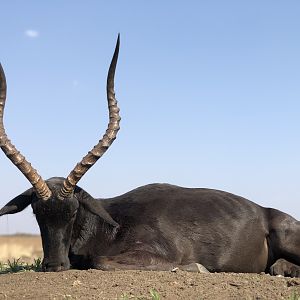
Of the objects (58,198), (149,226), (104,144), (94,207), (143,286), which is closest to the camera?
(143,286)

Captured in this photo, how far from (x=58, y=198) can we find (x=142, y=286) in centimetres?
191

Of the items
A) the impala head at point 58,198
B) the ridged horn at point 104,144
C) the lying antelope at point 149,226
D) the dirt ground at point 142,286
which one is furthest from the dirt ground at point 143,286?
the ridged horn at point 104,144

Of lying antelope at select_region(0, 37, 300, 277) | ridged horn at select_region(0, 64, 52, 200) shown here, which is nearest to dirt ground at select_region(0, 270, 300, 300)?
lying antelope at select_region(0, 37, 300, 277)

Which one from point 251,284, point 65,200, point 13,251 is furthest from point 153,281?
point 13,251

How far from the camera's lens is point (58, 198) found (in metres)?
7.63

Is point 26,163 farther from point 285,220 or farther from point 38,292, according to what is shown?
point 285,220

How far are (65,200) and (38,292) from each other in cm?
170

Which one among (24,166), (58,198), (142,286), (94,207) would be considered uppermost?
(24,166)

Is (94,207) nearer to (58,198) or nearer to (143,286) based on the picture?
(58,198)

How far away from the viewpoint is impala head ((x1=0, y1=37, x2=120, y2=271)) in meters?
7.52

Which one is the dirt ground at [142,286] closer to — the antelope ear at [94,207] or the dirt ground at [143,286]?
the dirt ground at [143,286]

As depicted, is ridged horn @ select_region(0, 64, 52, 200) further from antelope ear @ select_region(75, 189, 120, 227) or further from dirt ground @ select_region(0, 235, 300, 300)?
dirt ground @ select_region(0, 235, 300, 300)

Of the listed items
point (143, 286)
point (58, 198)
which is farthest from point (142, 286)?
point (58, 198)

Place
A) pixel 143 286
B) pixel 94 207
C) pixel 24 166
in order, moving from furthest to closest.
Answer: pixel 94 207, pixel 24 166, pixel 143 286
